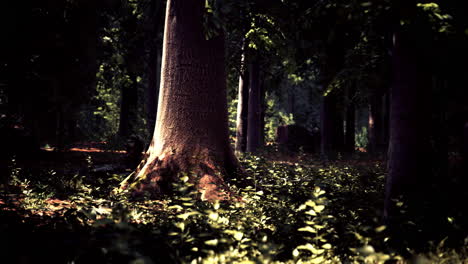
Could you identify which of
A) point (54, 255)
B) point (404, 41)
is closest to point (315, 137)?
point (404, 41)

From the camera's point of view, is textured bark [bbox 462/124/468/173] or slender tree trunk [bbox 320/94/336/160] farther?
slender tree trunk [bbox 320/94/336/160]

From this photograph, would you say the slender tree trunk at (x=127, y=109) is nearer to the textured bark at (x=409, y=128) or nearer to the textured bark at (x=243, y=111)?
the textured bark at (x=243, y=111)

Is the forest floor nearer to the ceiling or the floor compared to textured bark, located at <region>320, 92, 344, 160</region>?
nearer to the floor

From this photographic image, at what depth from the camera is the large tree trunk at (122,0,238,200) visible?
22.3 feet

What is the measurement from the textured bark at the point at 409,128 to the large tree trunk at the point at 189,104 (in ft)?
10.3

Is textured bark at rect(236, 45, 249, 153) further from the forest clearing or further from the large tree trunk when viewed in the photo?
the large tree trunk

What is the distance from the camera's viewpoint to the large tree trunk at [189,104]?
679cm

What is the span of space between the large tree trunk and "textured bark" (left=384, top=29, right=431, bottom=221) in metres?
3.15

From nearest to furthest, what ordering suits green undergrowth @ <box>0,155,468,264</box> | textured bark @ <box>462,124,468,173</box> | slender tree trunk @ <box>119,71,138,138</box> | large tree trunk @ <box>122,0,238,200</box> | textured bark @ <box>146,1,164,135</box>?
green undergrowth @ <box>0,155,468,264</box> < textured bark @ <box>462,124,468,173</box> < large tree trunk @ <box>122,0,238,200</box> < textured bark @ <box>146,1,164,135</box> < slender tree trunk @ <box>119,71,138,138</box>

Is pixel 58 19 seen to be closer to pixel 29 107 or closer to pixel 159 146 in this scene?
pixel 29 107

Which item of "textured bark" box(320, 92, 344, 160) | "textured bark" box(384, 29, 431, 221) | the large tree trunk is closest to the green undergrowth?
"textured bark" box(384, 29, 431, 221)

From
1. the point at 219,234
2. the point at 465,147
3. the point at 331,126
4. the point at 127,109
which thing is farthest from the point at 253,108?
the point at 219,234

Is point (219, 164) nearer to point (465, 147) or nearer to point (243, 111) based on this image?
point (465, 147)

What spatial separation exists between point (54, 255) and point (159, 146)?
3.64m
